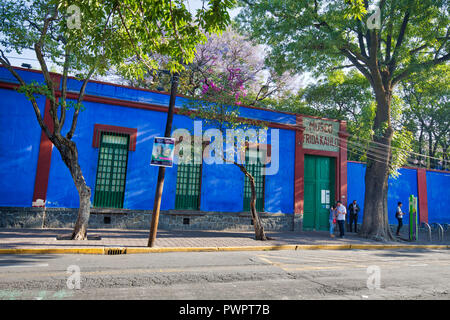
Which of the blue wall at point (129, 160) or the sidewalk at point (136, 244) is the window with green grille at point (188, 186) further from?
the sidewalk at point (136, 244)

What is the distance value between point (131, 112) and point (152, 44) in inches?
234

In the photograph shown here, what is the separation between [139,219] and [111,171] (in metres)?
2.36

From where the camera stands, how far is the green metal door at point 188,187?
537 inches

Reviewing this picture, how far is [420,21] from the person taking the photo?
42.7ft

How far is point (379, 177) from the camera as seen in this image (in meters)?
13.7

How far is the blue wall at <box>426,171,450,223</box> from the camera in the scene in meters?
20.1

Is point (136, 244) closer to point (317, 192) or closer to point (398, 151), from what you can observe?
point (317, 192)

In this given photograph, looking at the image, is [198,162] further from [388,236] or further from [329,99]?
[329,99]

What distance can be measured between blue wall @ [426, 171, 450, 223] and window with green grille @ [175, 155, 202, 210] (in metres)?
16.1

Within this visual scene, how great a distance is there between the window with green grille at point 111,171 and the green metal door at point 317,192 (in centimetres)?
937

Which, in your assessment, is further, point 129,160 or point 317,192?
point 317,192

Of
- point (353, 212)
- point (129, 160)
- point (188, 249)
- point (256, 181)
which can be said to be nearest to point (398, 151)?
point (353, 212)

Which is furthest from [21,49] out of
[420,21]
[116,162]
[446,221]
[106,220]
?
[446,221]

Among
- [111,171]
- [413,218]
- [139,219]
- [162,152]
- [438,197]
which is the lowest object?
[139,219]
